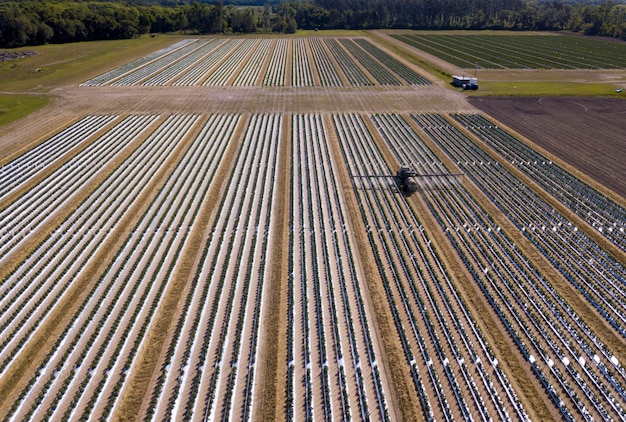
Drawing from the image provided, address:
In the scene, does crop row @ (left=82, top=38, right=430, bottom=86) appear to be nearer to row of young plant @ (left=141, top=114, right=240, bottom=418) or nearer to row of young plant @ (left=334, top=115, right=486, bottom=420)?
row of young plant @ (left=334, top=115, right=486, bottom=420)

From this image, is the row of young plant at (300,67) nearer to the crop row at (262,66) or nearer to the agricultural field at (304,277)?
the crop row at (262,66)

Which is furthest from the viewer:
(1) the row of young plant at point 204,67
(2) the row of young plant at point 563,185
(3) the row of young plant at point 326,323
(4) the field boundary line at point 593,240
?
(1) the row of young plant at point 204,67

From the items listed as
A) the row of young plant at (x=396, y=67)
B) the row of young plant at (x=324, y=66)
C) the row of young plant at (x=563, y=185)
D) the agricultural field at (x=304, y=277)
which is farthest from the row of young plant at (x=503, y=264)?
the row of young plant at (x=324, y=66)

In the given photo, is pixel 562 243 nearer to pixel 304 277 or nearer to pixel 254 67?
pixel 304 277

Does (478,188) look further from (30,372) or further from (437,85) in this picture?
(437,85)

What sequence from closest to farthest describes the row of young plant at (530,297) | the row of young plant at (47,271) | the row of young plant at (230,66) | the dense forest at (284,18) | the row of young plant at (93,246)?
the row of young plant at (530,297) → the row of young plant at (93,246) → the row of young plant at (47,271) → the row of young plant at (230,66) → the dense forest at (284,18)
